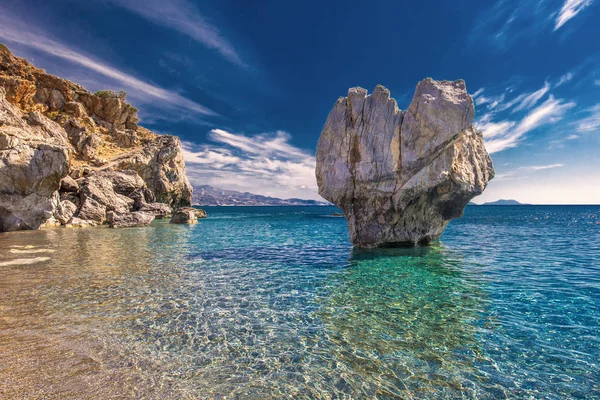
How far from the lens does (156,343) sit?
7016 mm

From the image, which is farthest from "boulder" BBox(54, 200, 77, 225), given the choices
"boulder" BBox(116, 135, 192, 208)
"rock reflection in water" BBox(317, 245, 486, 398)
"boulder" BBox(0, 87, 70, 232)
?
"rock reflection in water" BBox(317, 245, 486, 398)

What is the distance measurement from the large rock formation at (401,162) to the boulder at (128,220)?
33.2 metres

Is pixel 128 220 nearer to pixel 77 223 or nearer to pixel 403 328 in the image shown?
pixel 77 223

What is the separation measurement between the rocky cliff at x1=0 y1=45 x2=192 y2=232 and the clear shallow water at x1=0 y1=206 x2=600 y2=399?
2260 cm

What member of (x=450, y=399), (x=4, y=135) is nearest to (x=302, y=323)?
(x=450, y=399)

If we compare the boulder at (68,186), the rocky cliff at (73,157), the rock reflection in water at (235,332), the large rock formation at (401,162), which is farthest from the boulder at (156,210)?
the large rock formation at (401,162)

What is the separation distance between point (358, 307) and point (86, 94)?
96.8 meters

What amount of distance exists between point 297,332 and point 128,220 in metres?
42.9

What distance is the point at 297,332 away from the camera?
777 cm

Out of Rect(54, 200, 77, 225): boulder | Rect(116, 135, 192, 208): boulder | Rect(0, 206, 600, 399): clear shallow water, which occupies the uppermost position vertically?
Rect(116, 135, 192, 208): boulder

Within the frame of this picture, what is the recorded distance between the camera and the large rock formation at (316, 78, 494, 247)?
58.9ft

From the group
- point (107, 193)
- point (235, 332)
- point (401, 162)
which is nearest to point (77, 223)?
point (107, 193)

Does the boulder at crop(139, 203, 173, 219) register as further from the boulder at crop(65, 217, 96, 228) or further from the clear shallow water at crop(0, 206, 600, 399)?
the clear shallow water at crop(0, 206, 600, 399)

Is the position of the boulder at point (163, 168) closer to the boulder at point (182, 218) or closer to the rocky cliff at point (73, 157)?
the rocky cliff at point (73, 157)
